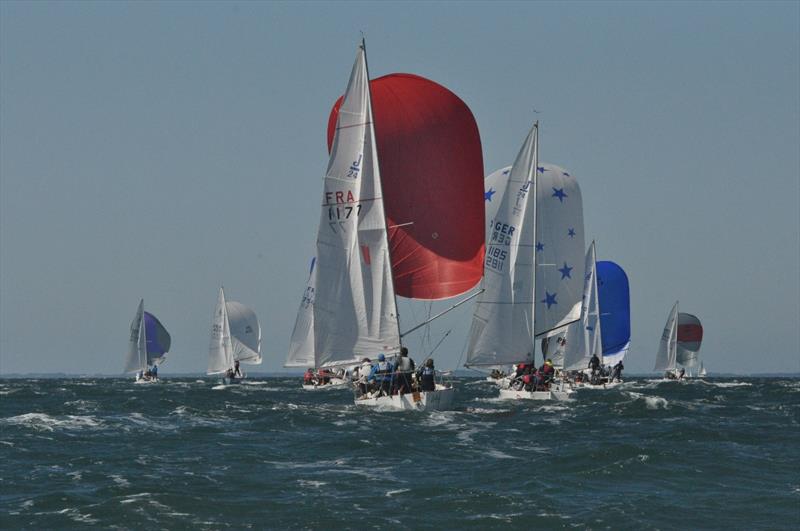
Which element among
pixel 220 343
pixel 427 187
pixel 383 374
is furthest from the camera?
pixel 220 343

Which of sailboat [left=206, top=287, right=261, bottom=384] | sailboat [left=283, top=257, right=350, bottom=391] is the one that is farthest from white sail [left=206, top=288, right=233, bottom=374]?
sailboat [left=283, top=257, right=350, bottom=391]

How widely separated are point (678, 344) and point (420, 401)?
228ft

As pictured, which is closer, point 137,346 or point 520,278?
point 520,278

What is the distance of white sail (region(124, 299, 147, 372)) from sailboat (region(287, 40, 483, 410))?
64.7 meters

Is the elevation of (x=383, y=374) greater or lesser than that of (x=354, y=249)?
lesser

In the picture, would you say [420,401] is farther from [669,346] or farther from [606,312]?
[669,346]

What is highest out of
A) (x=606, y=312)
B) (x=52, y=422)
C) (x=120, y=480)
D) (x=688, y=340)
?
(x=606, y=312)

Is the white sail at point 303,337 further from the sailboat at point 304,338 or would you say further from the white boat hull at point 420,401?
the white boat hull at point 420,401

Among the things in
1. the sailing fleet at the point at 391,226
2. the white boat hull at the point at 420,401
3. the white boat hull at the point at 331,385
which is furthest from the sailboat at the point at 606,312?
the white boat hull at the point at 420,401

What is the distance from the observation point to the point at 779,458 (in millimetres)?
26438

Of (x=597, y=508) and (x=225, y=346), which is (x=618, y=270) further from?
(x=597, y=508)

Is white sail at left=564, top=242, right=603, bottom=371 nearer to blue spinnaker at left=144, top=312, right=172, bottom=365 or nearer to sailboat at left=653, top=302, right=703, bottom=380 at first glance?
sailboat at left=653, top=302, right=703, bottom=380

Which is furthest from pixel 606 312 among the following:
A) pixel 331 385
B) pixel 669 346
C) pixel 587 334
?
pixel 669 346

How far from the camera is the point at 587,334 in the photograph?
6912 centimetres
